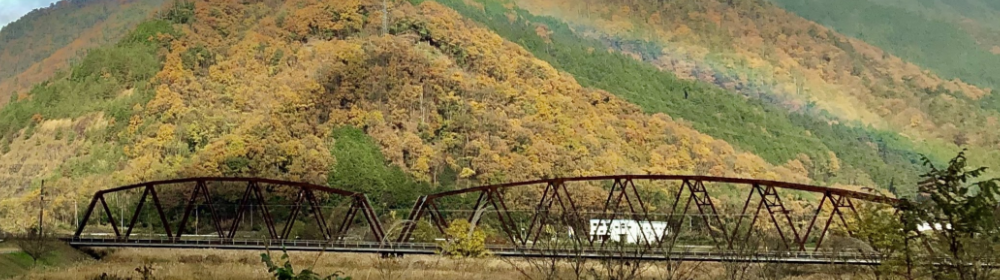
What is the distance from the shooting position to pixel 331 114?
156m

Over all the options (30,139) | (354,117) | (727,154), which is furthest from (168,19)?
(727,154)

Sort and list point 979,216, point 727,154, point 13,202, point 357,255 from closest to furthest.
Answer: point 979,216, point 357,255, point 13,202, point 727,154

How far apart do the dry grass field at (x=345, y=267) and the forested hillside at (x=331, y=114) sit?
47.1 meters

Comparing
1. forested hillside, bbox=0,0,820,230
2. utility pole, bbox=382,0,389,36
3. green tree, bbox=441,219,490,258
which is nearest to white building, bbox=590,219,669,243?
green tree, bbox=441,219,490,258

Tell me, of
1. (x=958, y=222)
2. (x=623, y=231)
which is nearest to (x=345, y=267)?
(x=623, y=231)

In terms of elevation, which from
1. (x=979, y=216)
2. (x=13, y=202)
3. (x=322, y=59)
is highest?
(x=322, y=59)

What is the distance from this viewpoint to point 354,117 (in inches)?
6088

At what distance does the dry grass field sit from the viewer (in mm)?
57406

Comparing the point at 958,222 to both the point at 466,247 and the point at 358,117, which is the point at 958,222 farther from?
the point at 358,117

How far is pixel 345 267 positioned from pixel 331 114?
8678 cm

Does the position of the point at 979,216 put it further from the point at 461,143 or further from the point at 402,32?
the point at 402,32

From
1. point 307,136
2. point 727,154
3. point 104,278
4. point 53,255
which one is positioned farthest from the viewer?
point 727,154

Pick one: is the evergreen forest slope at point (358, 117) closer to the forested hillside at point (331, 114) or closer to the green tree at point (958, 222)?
the forested hillside at point (331, 114)

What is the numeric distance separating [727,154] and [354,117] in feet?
168
